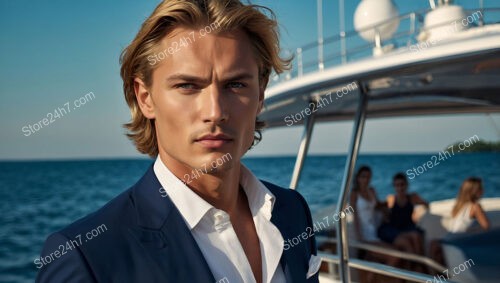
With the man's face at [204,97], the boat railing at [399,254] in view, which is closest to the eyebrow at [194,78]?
the man's face at [204,97]

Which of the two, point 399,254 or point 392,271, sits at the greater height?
point 399,254

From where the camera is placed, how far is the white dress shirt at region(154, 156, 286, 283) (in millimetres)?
1516

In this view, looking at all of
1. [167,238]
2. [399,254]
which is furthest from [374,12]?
[167,238]

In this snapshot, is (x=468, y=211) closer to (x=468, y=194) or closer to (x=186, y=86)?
(x=468, y=194)

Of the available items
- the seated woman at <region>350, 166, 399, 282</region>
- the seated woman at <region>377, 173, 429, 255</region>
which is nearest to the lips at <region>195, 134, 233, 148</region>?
the seated woman at <region>350, 166, 399, 282</region>

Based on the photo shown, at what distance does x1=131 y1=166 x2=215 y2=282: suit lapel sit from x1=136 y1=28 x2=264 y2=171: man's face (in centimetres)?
13

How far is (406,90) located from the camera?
5.22 m

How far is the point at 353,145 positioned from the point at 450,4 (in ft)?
5.27

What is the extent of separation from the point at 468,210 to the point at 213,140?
231 inches

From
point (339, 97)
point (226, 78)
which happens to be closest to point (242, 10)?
point (226, 78)

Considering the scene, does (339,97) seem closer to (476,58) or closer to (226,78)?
(476,58)

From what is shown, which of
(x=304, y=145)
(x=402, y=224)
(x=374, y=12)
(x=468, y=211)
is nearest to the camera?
(x=304, y=145)

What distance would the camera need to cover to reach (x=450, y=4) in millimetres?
5125

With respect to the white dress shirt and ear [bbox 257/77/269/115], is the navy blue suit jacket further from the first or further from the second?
ear [bbox 257/77/269/115]
